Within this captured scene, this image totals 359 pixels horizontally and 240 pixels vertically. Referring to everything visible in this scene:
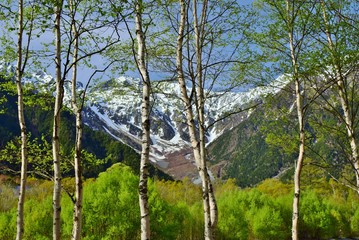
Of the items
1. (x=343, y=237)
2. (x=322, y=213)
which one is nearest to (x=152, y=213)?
(x=322, y=213)

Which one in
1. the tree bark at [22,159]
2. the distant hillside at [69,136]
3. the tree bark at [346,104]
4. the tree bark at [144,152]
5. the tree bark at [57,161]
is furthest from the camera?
the distant hillside at [69,136]

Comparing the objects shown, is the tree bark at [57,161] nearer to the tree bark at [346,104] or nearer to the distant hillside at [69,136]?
the tree bark at [346,104]

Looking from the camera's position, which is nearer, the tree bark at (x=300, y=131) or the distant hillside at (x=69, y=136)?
the tree bark at (x=300, y=131)

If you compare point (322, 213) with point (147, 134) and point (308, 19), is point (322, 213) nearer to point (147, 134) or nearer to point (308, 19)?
point (308, 19)

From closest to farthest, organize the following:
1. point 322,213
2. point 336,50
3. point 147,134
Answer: point 147,134 → point 336,50 → point 322,213

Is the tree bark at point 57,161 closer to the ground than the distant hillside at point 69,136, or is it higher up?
closer to the ground

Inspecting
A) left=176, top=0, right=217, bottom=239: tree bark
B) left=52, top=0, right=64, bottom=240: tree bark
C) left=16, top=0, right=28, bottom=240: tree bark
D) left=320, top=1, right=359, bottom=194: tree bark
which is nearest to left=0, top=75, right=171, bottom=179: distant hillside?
left=320, top=1, right=359, bottom=194: tree bark

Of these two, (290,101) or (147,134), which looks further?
(290,101)

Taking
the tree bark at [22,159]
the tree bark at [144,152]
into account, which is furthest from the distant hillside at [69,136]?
the tree bark at [144,152]

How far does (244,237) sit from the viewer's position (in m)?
30.0

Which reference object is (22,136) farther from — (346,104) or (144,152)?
(346,104)

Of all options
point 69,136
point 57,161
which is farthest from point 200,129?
point 69,136

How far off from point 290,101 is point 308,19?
3.05 m

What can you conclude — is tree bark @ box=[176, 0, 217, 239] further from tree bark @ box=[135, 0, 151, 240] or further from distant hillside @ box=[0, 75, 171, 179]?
distant hillside @ box=[0, 75, 171, 179]
